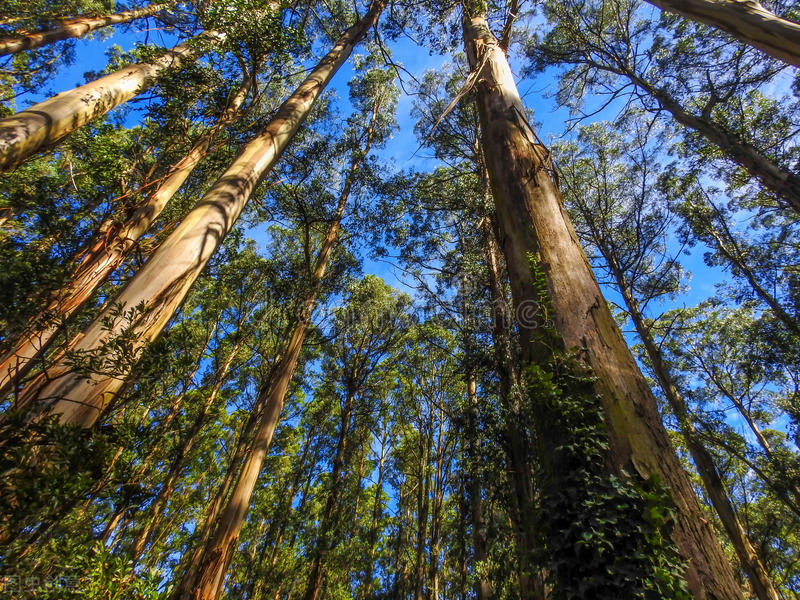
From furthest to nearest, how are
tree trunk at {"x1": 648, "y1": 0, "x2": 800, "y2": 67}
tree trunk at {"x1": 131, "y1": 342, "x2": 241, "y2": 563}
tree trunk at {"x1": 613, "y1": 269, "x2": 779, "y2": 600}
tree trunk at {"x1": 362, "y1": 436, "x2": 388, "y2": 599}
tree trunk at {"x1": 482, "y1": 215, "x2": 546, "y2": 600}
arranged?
tree trunk at {"x1": 362, "y1": 436, "x2": 388, "y2": 599}
tree trunk at {"x1": 131, "y1": 342, "x2": 241, "y2": 563}
tree trunk at {"x1": 613, "y1": 269, "x2": 779, "y2": 600}
tree trunk at {"x1": 482, "y1": 215, "x2": 546, "y2": 600}
tree trunk at {"x1": 648, "y1": 0, "x2": 800, "y2": 67}

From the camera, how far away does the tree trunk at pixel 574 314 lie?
133 cm

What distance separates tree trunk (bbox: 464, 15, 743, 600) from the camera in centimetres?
133

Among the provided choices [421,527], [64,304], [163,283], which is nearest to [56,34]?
[64,304]

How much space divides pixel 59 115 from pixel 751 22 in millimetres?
7647

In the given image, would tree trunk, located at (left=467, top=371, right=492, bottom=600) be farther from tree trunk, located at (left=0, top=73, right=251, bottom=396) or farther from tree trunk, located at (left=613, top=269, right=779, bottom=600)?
tree trunk, located at (left=613, top=269, right=779, bottom=600)

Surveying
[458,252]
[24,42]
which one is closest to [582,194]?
[458,252]

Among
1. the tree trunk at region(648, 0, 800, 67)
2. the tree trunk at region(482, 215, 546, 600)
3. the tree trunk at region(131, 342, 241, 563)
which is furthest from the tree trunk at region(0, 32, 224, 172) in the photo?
the tree trunk at region(131, 342, 241, 563)

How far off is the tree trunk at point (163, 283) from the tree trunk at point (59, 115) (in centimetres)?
247

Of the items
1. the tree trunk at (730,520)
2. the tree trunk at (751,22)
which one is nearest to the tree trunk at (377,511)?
the tree trunk at (730,520)

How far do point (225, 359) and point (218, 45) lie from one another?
28.2ft

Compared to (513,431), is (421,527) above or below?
above

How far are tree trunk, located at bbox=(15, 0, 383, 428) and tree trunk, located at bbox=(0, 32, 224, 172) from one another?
8.10 feet

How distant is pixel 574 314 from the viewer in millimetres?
1860

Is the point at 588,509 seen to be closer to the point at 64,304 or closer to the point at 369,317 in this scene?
the point at 64,304
